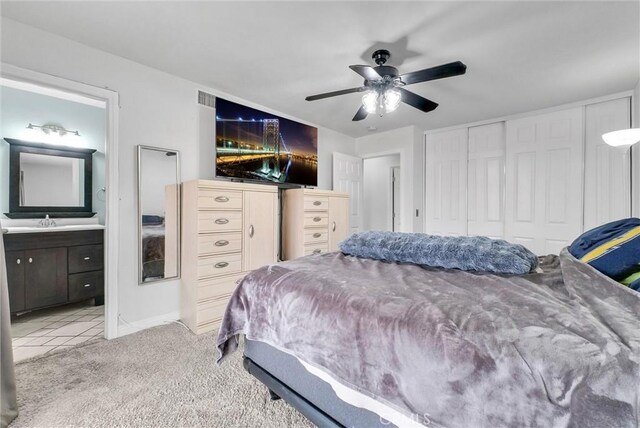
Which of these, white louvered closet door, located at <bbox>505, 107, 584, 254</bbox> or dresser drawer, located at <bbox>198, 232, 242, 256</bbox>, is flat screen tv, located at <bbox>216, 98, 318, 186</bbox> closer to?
dresser drawer, located at <bbox>198, 232, 242, 256</bbox>

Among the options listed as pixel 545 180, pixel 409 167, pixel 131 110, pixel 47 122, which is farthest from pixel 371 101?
pixel 47 122

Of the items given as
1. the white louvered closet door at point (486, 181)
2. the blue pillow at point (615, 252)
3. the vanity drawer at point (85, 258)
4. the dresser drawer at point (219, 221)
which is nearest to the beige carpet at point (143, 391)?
the dresser drawer at point (219, 221)

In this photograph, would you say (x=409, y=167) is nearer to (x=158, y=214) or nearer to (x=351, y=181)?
(x=351, y=181)

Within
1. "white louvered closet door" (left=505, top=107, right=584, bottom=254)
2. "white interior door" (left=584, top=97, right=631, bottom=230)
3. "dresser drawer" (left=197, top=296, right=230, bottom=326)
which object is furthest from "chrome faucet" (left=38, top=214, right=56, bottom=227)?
"white interior door" (left=584, top=97, right=631, bottom=230)

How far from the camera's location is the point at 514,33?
198 centimetres

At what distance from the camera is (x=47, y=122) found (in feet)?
10.1

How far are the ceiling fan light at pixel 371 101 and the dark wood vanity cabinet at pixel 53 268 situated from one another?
125 inches

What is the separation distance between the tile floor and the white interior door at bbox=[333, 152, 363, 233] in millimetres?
3356

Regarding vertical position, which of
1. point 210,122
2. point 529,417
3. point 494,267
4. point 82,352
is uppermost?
point 210,122

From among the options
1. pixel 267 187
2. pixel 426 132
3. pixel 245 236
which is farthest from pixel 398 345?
pixel 426 132

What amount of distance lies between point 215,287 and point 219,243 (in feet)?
1.34

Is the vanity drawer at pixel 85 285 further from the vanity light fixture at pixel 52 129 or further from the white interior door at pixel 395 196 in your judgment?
the white interior door at pixel 395 196

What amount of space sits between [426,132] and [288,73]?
2.72 metres

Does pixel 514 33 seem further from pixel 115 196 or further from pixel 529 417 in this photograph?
pixel 115 196
